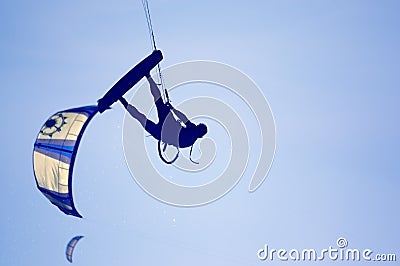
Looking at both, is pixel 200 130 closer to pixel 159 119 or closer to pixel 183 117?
pixel 183 117

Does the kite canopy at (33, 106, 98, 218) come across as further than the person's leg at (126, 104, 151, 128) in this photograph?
Yes

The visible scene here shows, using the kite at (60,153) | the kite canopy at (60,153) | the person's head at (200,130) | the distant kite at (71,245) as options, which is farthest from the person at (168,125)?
the distant kite at (71,245)

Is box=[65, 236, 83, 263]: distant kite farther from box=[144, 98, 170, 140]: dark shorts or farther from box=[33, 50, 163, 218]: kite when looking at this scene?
box=[144, 98, 170, 140]: dark shorts

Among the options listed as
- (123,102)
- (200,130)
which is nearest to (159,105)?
(123,102)

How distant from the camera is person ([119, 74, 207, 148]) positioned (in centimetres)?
760

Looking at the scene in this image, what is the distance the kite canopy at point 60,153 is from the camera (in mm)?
8508

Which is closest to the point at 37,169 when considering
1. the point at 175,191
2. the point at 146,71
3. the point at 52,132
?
the point at 52,132

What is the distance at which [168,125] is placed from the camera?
7617 millimetres

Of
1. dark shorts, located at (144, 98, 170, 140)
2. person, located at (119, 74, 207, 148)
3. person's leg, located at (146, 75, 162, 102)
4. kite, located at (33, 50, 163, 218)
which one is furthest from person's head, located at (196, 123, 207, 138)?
kite, located at (33, 50, 163, 218)

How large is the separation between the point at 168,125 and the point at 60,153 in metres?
1.77

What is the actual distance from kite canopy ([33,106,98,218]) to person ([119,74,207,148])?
3.02ft

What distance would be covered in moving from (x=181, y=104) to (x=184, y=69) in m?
0.45

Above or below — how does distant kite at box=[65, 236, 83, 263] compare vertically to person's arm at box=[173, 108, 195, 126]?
below

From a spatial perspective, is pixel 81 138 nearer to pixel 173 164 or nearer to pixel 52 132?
pixel 52 132
